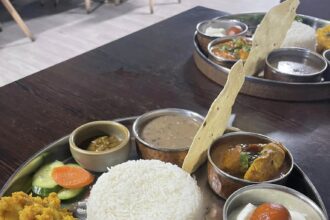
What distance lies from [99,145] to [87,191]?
16 centimetres

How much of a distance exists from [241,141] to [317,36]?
1098mm

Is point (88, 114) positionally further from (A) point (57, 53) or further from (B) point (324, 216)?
(A) point (57, 53)

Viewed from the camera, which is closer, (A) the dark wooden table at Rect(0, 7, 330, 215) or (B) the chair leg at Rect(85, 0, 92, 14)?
(A) the dark wooden table at Rect(0, 7, 330, 215)

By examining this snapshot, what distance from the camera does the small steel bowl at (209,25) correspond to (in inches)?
84.5

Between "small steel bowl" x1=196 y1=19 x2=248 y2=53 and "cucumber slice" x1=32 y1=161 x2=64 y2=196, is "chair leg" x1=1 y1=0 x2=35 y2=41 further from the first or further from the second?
"cucumber slice" x1=32 y1=161 x2=64 y2=196

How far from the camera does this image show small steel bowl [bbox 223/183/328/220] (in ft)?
3.71

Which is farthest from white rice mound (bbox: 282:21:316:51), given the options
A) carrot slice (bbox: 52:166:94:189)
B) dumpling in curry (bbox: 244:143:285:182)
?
carrot slice (bbox: 52:166:94:189)

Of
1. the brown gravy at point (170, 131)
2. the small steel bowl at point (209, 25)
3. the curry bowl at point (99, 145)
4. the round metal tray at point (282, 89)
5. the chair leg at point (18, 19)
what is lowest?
the chair leg at point (18, 19)

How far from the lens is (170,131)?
4.78 ft

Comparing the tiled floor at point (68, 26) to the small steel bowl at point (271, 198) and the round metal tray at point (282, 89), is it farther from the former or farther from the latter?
the small steel bowl at point (271, 198)

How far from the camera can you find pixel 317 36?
2.19 metres

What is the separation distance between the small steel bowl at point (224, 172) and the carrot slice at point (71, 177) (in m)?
0.40

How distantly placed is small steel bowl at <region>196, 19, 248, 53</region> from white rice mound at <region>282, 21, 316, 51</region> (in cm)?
24

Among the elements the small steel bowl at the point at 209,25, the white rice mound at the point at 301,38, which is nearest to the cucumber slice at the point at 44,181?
the small steel bowl at the point at 209,25
